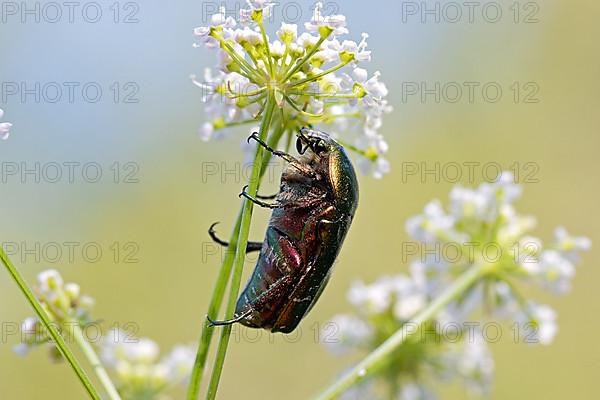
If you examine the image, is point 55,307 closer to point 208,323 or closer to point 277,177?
point 208,323

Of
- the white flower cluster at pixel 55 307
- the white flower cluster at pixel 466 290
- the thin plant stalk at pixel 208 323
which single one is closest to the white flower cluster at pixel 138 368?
the white flower cluster at pixel 55 307

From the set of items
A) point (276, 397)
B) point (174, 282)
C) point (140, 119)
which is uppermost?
point (140, 119)

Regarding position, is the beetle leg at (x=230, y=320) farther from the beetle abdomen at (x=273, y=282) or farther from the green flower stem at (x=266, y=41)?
the green flower stem at (x=266, y=41)

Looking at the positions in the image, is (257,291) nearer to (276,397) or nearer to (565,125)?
(276,397)

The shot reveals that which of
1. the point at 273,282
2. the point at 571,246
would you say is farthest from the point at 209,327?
the point at 571,246

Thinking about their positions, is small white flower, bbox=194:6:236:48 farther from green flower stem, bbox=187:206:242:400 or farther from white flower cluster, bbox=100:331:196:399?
white flower cluster, bbox=100:331:196:399

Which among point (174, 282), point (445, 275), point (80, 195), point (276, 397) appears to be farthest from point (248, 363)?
point (445, 275)

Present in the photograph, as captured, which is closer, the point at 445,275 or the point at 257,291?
the point at 257,291
